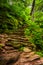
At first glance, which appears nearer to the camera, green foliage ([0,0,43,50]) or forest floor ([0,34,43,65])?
forest floor ([0,34,43,65])

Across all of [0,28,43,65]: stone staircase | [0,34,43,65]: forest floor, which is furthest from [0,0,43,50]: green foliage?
[0,34,43,65]: forest floor

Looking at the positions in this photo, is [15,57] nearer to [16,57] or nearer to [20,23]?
[16,57]

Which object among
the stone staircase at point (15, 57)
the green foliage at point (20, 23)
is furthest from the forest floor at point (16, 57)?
the green foliage at point (20, 23)

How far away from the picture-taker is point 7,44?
7.36 m

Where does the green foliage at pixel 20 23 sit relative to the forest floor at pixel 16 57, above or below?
above

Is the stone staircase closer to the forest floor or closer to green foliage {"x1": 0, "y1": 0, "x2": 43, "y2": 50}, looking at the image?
the forest floor

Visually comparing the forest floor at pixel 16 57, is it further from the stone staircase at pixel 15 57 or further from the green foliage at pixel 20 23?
the green foliage at pixel 20 23

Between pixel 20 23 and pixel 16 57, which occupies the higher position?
pixel 20 23

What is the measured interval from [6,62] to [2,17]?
545 cm

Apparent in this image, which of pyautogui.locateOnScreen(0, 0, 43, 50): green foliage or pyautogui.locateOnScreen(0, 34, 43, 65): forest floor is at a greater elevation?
pyautogui.locateOnScreen(0, 0, 43, 50): green foliage

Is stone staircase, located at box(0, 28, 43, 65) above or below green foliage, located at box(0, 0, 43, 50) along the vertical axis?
below

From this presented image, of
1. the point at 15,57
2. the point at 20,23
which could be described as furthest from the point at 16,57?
the point at 20,23

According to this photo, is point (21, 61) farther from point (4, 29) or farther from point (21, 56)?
point (4, 29)

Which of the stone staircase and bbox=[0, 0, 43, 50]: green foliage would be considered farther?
bbox=[0, 0, 43, 50]: green foliage
